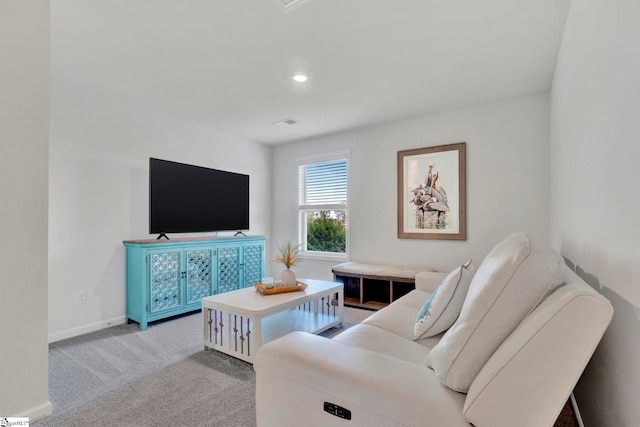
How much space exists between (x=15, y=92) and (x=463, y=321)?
2.38 meters

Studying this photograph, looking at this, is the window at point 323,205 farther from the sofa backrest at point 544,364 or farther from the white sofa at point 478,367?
the sofa backrest at point 544,364

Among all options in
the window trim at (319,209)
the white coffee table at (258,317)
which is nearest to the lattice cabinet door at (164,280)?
the white coffee table at (258,317)

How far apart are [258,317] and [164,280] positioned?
63.0 inches

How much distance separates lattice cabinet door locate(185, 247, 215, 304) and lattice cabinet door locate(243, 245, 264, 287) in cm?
55

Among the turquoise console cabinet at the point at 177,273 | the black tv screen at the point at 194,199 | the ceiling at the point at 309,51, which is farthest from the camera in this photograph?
the black tv screen at the point at 194,199

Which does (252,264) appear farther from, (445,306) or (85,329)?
(445,306)

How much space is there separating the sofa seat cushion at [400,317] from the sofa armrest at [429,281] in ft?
0.82

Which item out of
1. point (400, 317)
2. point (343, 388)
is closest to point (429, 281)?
point (400, 317)

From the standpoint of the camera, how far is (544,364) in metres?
0.77

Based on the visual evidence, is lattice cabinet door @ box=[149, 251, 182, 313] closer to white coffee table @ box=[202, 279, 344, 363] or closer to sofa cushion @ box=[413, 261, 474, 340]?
white coffee table @ box=[202, 279, 344, 363]

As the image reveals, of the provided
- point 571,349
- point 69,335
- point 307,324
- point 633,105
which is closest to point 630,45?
point 633,105

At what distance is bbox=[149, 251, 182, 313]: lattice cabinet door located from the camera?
3.15 meters

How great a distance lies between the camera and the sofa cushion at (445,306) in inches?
62.6

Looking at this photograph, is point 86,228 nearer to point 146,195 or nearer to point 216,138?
point 146,195
